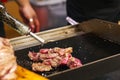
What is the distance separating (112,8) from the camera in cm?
194

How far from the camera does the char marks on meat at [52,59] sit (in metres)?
1.31

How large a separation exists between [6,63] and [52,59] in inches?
20.2

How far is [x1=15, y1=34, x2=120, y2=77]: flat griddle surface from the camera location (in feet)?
4.58

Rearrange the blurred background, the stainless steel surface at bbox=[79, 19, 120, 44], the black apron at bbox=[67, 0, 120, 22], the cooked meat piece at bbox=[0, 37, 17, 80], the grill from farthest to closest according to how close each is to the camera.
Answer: the blurred background, the black apron at bbox=[67, 0, 120, 22], the stainless steel surface at bbox=[79, 19, 120, 44], the grill, the cooked meat piece at bbox=[0, 37, 17, 80]

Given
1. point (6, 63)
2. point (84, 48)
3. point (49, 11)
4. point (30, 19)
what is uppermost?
point (6, 63)

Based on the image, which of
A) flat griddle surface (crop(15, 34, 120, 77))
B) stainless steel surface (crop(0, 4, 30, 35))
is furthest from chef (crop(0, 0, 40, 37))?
stainless steel surface (crop(0, 4, 30, 35))

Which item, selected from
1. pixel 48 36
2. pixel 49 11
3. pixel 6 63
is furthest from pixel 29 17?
pixel 49 11

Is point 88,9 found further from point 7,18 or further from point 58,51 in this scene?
point 7,18

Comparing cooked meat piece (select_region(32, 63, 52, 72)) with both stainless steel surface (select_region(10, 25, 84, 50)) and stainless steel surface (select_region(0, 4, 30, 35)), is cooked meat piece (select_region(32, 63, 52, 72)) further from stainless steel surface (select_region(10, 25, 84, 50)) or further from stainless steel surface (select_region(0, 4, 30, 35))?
stainless steel surface (select_region(0, 4, 30, 35))

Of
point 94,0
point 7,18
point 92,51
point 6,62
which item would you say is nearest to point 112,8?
point 94,0

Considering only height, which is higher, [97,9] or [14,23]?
[14,23]

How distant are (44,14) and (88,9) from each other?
1.08 meters

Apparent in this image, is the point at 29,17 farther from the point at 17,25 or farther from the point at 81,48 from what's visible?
the point at 17,25

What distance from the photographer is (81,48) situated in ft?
4.95
